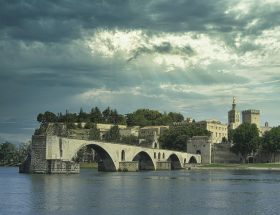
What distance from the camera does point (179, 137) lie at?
16400 centimetres

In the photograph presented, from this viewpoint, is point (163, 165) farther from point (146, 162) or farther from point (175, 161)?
point (175, 161)

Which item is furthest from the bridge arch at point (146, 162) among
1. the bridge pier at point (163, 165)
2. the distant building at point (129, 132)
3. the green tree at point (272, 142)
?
the distant building at point (129, 132)

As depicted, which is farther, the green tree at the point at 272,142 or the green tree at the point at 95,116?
the green tree at the point at 95,116

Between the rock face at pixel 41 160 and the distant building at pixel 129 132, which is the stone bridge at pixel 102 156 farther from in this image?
the distant building at pixel 129 132

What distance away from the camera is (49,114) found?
18700 cm

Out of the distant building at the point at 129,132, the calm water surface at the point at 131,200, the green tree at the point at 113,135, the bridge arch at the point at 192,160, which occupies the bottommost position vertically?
the calm water surface at the point at 131,200

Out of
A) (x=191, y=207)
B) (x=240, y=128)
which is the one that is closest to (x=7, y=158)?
(x=240, y=128)

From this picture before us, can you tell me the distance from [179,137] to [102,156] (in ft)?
204

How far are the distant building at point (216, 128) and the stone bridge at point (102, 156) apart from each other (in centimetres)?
2889

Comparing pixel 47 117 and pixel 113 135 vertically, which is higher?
pixel 47 117

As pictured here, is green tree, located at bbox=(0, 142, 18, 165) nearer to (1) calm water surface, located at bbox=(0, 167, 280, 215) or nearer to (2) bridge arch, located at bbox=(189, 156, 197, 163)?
(2) bridge arch, located at bbox=(189, 156, 197, 163)

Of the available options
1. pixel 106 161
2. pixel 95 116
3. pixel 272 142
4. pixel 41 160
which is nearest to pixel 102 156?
pixel 106 161

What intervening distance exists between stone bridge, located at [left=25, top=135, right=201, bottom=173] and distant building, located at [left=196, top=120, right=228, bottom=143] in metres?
28.9

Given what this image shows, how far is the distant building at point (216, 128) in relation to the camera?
18493 centimetres
